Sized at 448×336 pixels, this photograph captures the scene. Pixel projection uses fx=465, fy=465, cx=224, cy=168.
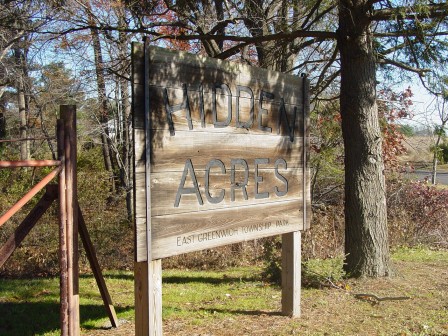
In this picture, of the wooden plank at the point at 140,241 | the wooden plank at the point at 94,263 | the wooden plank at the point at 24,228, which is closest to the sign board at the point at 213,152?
the wooden plank at the point at 140,241

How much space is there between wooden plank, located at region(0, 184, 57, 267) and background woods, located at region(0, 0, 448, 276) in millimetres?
689

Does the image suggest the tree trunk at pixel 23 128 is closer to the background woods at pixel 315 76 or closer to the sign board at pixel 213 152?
the background woods at pixel 315 76

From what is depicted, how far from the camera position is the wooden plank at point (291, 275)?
4.99 meters

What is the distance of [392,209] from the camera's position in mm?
11539

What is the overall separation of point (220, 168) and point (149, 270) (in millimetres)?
1129

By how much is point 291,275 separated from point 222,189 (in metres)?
1.48

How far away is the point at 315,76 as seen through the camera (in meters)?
9.56

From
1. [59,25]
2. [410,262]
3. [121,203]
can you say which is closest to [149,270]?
[410,262]

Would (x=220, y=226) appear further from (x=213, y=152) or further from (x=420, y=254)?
(x=420, y=254)

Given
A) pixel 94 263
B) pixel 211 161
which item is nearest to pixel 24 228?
pixel 94 263

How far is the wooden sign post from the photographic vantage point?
350cm

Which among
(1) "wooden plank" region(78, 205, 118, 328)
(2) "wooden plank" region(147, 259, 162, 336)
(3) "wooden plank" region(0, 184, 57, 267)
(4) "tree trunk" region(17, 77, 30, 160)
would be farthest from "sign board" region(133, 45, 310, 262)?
(4) "tree trunk" region(17, 77, 30, 160)

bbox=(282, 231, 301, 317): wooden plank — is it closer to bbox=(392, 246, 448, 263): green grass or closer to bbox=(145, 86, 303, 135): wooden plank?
bbox=(145, 86, 303, 135): wooden plank

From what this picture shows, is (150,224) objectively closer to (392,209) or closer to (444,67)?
(444,67)
